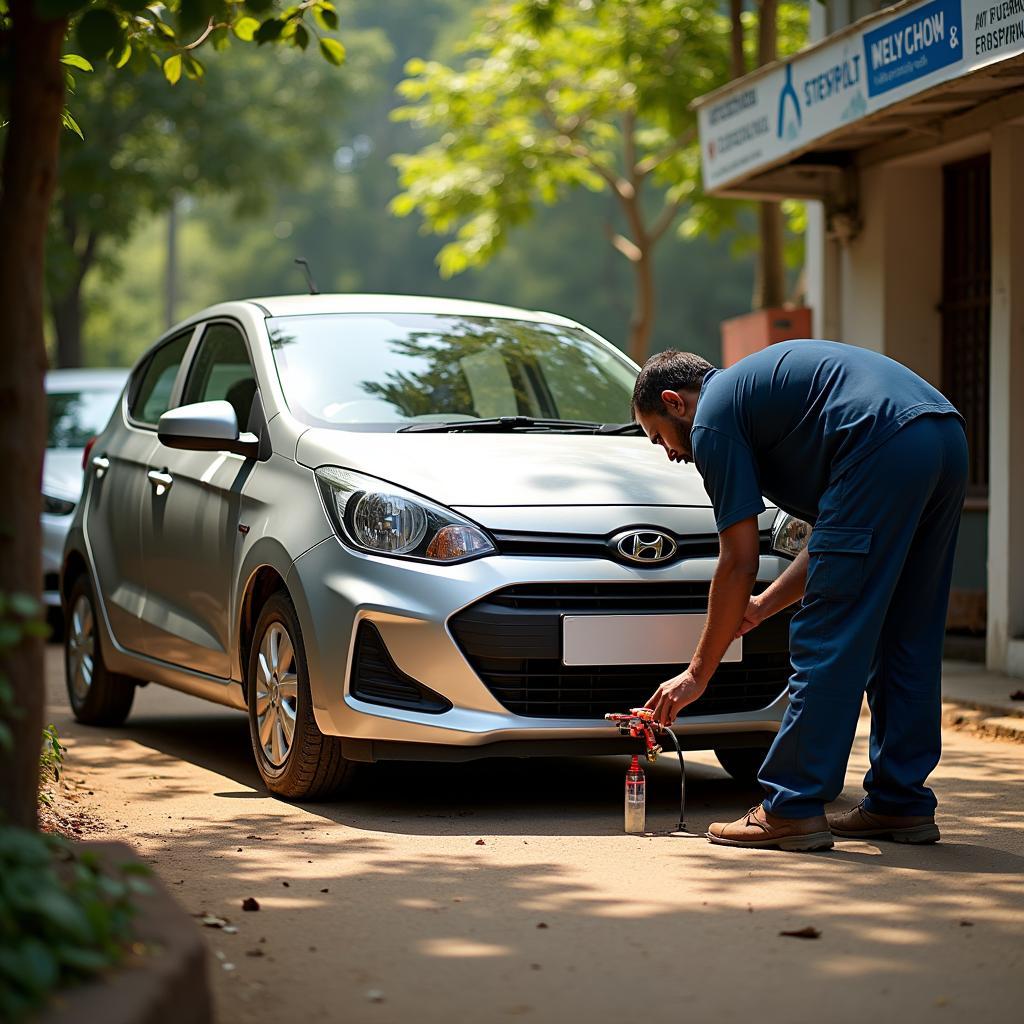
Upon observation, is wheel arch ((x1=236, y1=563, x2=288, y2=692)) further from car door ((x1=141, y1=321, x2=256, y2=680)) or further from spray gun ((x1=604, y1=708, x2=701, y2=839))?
spray gun ((x1=604, y1=708, x2=701, y2=839))

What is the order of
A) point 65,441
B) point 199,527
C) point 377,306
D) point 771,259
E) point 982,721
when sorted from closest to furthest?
1. point 199,527
2. point 377,306
3. point 982,721
4. point 65,441
5. point 771,259

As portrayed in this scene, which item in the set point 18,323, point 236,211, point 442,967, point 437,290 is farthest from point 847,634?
point 437,290

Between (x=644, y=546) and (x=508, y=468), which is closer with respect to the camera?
(x=644, y=546)

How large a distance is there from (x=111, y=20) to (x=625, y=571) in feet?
8.13

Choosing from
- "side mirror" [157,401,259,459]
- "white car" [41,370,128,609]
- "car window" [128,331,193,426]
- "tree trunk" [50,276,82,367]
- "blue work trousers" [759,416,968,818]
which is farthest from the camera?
"tree trunk" [50,276,82,367]

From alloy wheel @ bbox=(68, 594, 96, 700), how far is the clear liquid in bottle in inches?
136

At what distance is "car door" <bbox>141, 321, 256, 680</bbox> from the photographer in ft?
22.9

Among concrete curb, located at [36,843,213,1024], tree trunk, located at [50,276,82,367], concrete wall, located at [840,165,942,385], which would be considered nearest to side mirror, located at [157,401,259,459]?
concrete curb, located at [36,843,213,1024]

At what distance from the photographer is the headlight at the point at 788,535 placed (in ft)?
21.1

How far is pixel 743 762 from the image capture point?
6883 mm

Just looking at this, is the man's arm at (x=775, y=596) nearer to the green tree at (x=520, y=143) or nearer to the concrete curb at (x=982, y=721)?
the concrete curb at (x=982, y=721)

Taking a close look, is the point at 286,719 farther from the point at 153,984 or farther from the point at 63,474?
the point at 63,474

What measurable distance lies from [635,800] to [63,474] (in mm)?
8117

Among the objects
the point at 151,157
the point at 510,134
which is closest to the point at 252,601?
the point at 510,134
